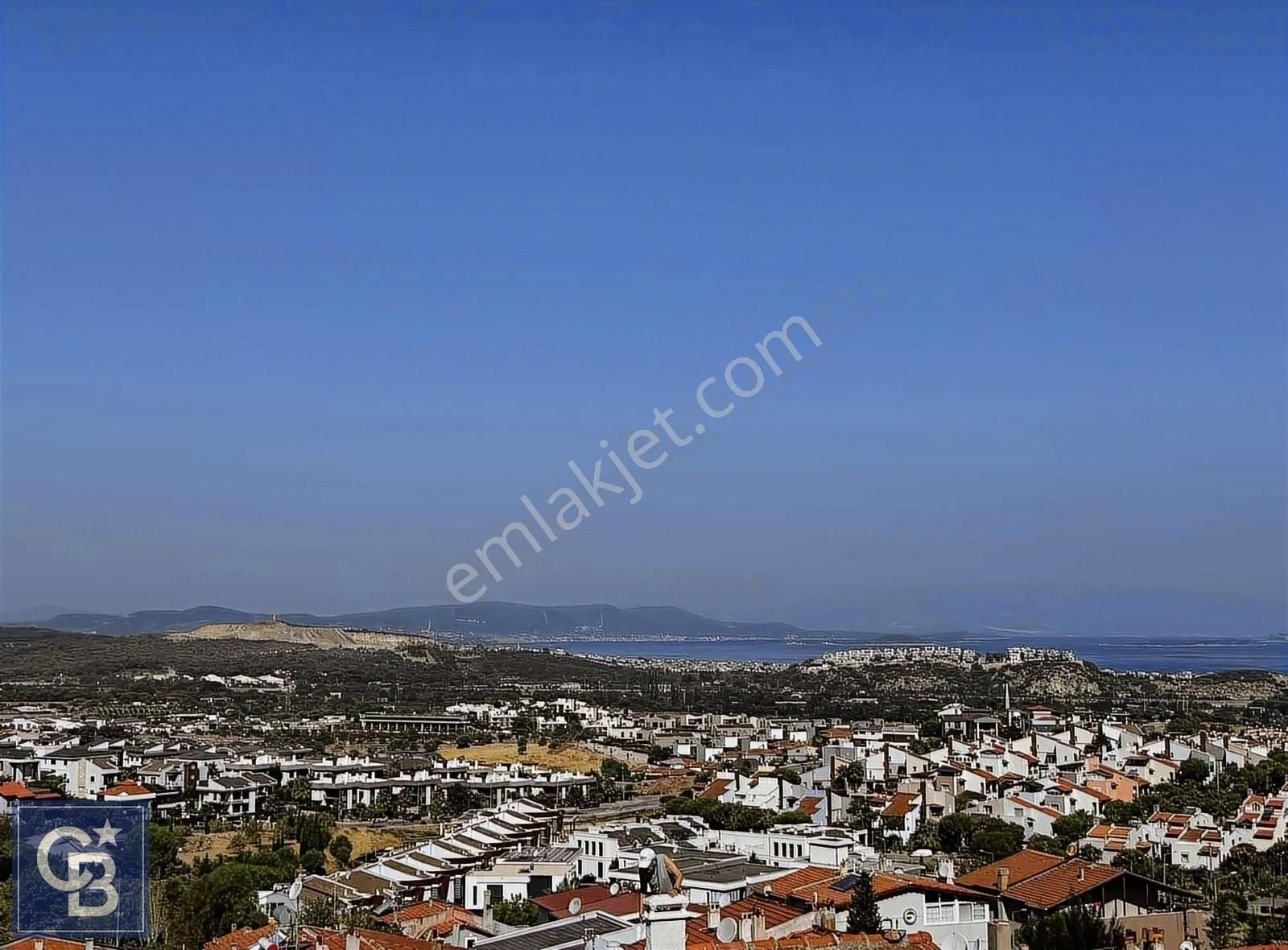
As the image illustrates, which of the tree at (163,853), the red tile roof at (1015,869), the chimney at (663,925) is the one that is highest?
the chimney at (663,925)

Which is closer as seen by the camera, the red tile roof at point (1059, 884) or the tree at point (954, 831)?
the red tile roof at point (1059, 884)

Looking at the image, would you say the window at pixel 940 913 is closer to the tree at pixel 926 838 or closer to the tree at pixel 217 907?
the tree at pixel 217 907

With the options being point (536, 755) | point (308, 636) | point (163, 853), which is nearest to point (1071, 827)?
point (163, 853)

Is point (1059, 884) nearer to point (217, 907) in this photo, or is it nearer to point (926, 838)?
point (217, 907)

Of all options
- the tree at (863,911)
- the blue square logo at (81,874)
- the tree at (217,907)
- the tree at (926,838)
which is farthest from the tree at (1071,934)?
the tree at (926,838)

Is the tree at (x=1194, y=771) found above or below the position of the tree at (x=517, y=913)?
below

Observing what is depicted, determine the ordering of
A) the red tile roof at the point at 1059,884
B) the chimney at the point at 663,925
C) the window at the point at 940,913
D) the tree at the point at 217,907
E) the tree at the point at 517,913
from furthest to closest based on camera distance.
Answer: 1. the tree at the point at 517,913
2. the tree at the point at 217,907
3. the red tile roof at the point at 1059,884
4. the window at the point at 940,913
5. the chimney at the point at 663,925

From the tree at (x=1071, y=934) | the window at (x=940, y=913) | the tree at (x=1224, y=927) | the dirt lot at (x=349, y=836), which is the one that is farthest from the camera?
the dirt lot at (x=349, y=836)

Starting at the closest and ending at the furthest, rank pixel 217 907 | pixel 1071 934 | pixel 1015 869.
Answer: pixel 1071 934, pixel 217 907, pixel 1015 869
